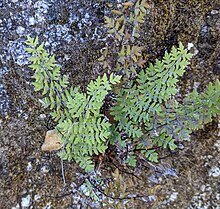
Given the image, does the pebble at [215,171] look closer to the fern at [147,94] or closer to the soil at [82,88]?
the soil at [82,88]

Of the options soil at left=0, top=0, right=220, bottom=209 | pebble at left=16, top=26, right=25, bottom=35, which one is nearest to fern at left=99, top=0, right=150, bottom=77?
soil at left=0, top=0, right=220, bottom=209

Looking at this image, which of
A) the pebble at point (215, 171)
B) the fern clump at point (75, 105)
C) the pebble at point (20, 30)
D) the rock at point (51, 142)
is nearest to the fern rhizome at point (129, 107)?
the fern clump at point (75, 105)

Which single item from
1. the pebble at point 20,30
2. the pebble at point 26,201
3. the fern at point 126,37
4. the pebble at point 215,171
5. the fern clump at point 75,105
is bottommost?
the pebble at point 26,201

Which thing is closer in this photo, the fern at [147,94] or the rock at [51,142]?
the fern at [147,94]

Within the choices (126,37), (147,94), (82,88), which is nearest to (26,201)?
(82,88)

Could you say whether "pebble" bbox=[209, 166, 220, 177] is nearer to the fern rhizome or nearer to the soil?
the soil

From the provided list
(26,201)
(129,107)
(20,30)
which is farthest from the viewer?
(26,201)

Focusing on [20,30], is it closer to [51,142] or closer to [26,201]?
[51,142]
